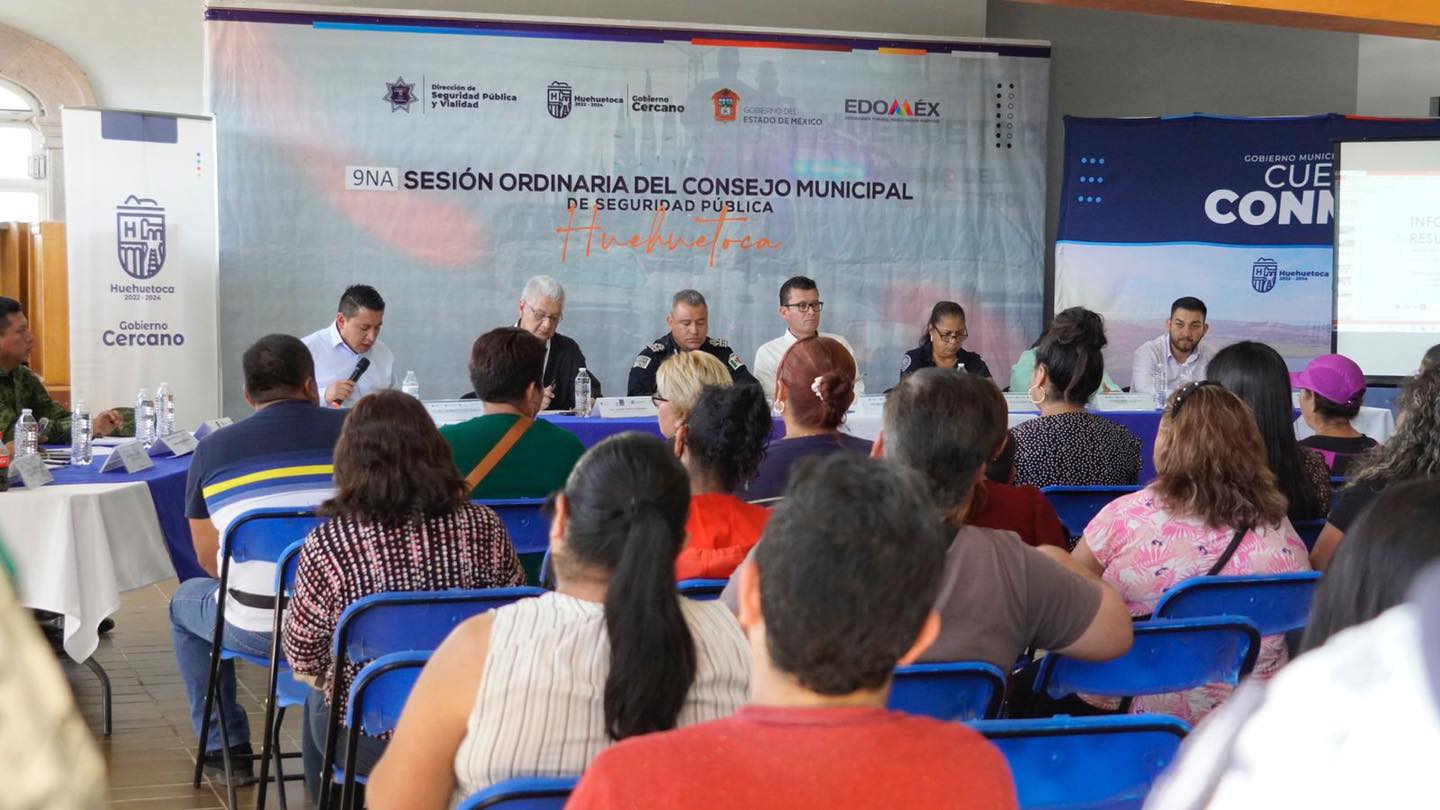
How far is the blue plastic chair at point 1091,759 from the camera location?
5.33 feet

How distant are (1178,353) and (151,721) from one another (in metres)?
5.16

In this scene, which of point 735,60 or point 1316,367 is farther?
point 735,60

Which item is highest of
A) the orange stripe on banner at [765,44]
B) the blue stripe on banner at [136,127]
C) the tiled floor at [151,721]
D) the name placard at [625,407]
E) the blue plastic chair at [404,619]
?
the orange stripe on banner at [765,44]

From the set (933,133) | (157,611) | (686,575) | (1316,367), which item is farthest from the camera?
(933,133)

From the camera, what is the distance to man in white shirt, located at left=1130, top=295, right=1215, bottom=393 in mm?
7004

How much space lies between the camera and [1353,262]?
7777 mm

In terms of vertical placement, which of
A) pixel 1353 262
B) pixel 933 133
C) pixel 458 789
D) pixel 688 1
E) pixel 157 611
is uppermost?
pixel 688 1

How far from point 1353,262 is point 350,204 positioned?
5.46 metres

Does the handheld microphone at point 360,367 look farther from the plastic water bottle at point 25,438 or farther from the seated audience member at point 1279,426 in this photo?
the seated audience member at point 1279,426

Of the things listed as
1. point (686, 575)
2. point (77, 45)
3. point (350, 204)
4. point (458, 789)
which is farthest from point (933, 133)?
point (458, 789)

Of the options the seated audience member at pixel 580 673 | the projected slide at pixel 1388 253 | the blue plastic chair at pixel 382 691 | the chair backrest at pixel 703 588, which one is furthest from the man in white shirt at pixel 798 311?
the seated audience member at pixel 580 673

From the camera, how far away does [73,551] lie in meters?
3.71

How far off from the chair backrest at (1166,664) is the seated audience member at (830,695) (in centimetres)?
120

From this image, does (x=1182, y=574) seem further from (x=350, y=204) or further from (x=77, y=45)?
(x=77, y=45)
